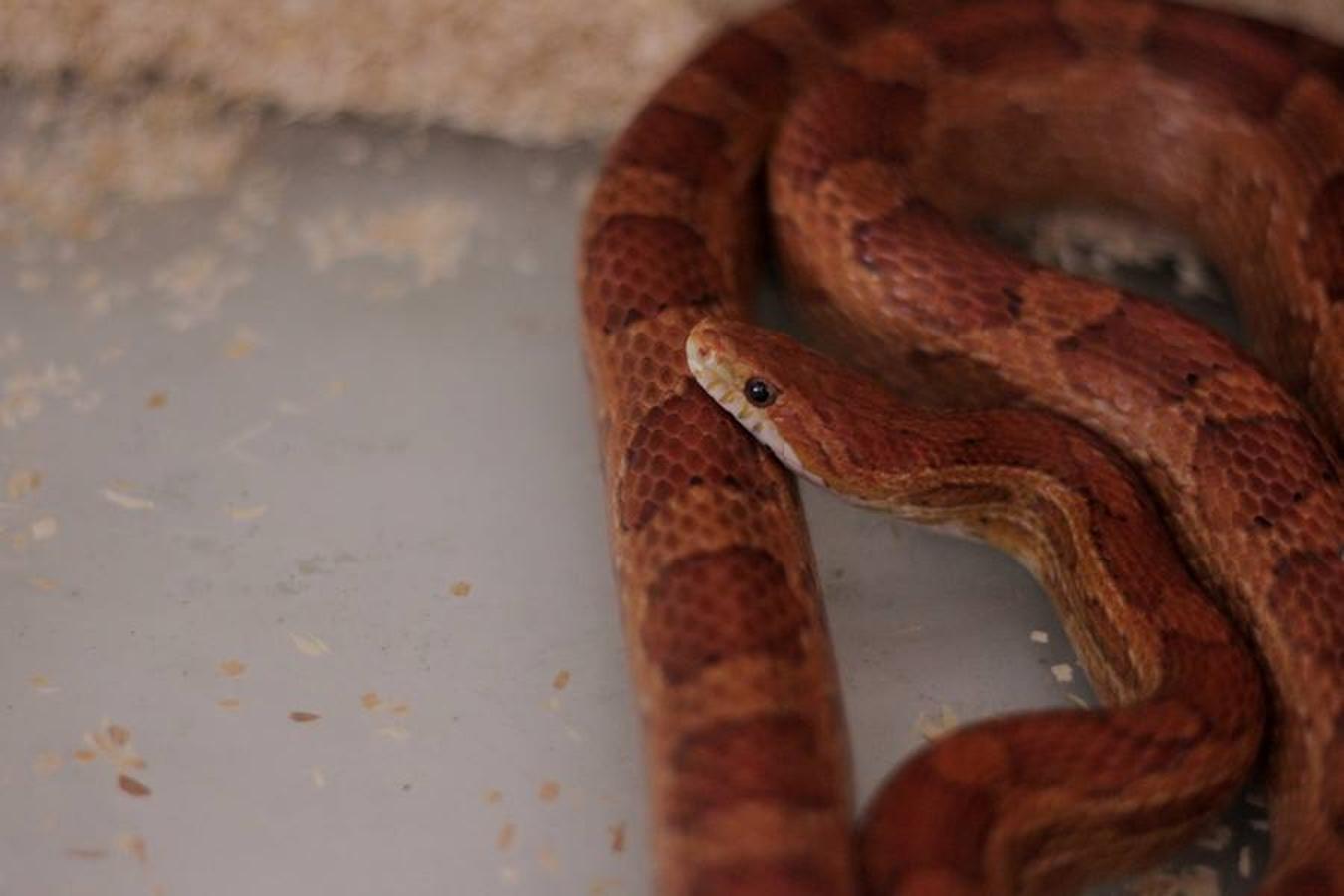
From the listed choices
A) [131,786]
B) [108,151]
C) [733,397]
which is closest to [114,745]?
[131,786]

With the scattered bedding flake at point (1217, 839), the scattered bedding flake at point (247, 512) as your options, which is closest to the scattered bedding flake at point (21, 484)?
the scattered bedding flake at point (247, 512)

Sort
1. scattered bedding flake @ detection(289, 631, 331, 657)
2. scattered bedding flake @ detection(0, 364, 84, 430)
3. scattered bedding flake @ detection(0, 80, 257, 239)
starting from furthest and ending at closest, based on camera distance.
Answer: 1. scattered bedding flake @ detection(0, 80, 257, 239)
2. scattered bedding flake @ detection(0, 364, 84, 430)
3. scattered bedding flake @ detection(289, 631, 331, 657)

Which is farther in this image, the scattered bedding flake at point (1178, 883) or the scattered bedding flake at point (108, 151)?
the scattered bedding flake at point (108, 151)

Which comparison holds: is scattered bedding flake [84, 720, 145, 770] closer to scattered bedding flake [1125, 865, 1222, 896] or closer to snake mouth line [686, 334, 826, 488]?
snake mouth line [686, 334, 826, 488]

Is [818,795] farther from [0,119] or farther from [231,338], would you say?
[0,119]

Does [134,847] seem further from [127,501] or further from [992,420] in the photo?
[992,420]

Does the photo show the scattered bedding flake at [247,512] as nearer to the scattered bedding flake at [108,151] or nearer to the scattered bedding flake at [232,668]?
the scattered bedding flake at [232,668]

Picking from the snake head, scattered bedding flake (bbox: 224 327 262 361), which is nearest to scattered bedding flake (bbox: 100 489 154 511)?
scattered bedding flake (bbox: 224 327 262 361)
